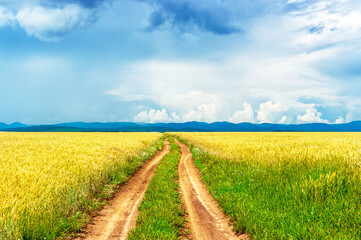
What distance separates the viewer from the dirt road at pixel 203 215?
6.53m

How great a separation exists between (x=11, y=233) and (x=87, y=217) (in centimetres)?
247

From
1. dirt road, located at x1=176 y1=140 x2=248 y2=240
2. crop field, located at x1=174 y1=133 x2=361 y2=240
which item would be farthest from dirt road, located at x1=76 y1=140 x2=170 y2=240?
crop field, located at x1=174 y1=133 x2=361 y2=240

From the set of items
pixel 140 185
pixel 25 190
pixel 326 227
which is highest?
pixel 25 190

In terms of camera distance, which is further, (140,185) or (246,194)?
(140,185)

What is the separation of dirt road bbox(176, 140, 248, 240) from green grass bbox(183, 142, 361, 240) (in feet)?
1.15

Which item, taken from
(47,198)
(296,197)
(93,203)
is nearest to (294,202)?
(296,197)

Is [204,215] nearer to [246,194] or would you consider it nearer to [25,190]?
[246,194]

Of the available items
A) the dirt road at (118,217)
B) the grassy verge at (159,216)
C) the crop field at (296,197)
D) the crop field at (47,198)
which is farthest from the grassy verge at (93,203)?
the crop field at (296,197)

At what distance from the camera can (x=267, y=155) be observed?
1329 cm

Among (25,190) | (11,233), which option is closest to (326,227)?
(11,233)

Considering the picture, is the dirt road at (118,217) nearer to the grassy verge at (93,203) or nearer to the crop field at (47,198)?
the grassy verge at (93,203)

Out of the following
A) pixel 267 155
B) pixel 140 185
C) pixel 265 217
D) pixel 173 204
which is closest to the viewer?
pixel 265 217

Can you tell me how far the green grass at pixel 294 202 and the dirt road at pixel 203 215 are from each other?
1.15ft

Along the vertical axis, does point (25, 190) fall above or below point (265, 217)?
above
